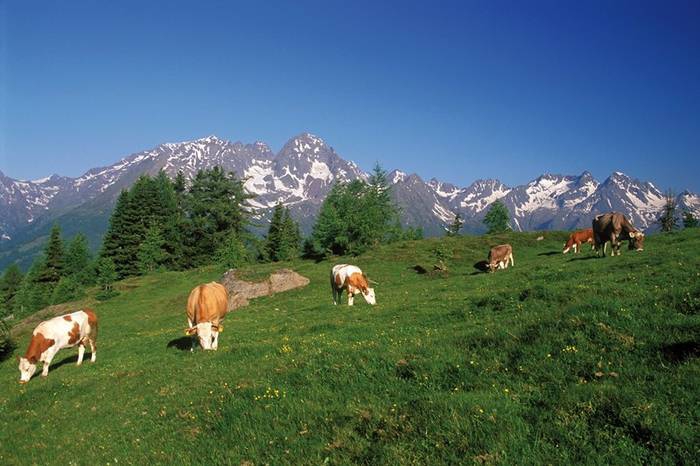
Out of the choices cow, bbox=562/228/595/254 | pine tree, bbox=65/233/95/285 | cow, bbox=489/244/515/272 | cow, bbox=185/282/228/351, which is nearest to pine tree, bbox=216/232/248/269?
pine tree, bbox=65/233/95/285

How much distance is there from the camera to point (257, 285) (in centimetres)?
4581

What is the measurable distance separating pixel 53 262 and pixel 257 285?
66633 millimetres

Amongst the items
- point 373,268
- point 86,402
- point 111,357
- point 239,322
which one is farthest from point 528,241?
point 86,402

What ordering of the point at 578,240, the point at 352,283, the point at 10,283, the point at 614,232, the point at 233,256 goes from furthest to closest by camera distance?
the point at 10,283 < the point at 233,256 < the point at 578,240 < the point at 614,232 < the point at 352,283

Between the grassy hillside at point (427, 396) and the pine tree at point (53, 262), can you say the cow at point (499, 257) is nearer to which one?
the grassy hillside at point (427, 396)

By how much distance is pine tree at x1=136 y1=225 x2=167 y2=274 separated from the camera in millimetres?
80312

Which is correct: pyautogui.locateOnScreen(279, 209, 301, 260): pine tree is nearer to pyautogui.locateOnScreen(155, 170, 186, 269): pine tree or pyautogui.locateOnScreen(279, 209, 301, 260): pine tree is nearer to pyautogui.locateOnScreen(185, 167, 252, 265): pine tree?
pyautogui.locateOnScreen(185, 167, 252, 265): pine tree

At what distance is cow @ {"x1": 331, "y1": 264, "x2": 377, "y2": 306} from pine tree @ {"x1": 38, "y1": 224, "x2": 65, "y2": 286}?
82.3 metres

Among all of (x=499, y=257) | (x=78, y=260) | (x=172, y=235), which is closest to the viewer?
(x=499, y=257)

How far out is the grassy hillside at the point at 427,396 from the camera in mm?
6652

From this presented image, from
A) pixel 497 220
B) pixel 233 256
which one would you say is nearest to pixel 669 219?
pixel 497 220

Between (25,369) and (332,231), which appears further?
(332,231)

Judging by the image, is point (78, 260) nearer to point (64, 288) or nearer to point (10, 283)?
point (64, 288)

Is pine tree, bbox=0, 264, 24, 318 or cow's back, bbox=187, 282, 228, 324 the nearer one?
cow's back, bbox=187, 282, 228, 324
